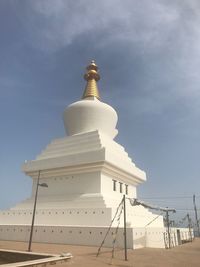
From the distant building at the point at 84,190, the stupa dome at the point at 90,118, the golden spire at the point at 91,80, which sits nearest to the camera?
the distant building at the point at 84,190

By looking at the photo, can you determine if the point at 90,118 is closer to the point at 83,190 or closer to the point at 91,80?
the point at 91,80

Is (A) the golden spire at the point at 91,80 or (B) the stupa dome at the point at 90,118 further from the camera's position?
(A) the golden spire at the point at 91,80

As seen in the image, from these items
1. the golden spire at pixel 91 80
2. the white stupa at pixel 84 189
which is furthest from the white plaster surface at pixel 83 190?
the golden spire at pixel 91 80

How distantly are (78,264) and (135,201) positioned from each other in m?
8.00

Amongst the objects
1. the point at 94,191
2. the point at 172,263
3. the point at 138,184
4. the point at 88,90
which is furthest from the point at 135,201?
the point at 88,90

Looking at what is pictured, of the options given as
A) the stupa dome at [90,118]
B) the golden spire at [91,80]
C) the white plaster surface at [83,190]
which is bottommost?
the white plaster surface at [83,190]

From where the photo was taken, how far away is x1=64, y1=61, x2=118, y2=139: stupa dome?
25.4 meters

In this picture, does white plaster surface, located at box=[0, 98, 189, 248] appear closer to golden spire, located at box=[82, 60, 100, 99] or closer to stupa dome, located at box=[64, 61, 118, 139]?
stupa dome, located at box=[64, 61, 118, 139]

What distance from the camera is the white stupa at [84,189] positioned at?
17312 mm

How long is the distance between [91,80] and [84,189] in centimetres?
1390

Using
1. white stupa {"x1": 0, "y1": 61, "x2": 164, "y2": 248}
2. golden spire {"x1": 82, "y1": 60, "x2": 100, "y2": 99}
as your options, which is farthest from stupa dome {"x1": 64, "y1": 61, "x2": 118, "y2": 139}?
golden spire {"x1": 82, "y1": 60, "x2": 100, "y2": 99}

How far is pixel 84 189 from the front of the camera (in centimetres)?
2100

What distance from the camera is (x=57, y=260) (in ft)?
31.0

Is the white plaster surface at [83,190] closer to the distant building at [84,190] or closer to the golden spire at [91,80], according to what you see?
the distant building at [84,190]
